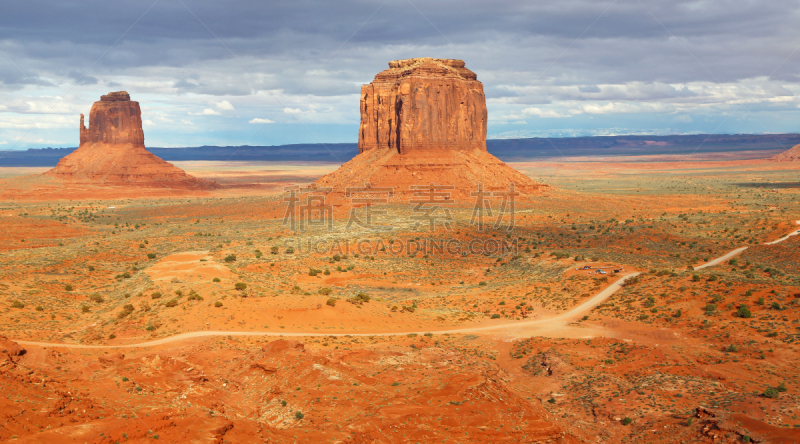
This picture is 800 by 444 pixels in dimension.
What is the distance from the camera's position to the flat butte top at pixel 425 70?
9350 cm

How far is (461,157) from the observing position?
93688 mm

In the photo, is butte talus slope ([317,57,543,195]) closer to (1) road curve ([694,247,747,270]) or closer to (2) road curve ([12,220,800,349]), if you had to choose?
(1) road curve ([694,247,747,270])

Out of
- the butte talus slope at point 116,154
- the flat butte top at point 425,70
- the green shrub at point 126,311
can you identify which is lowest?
the green shrub at point 126,311

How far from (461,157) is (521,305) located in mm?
58709

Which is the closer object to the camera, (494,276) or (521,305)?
(521,305)

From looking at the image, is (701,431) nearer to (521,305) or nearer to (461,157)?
(521,305)

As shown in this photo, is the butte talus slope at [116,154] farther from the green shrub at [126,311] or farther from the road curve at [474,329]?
the road curve at [474,329]

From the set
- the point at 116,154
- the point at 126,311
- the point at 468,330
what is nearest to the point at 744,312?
the point at 468,330

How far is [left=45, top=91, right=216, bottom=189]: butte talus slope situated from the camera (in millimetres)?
133125

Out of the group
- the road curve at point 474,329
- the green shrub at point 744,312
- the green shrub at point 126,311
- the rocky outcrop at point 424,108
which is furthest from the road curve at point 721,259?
the rocky outcrop at point 424,108

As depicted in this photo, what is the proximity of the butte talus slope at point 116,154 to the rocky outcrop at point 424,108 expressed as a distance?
59.8 meters

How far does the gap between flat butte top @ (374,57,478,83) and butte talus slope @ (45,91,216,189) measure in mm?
63441

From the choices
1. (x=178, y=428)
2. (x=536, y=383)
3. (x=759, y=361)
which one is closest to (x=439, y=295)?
(x=536, y=383)

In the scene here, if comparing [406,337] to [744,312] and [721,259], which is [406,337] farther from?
[721,259]
